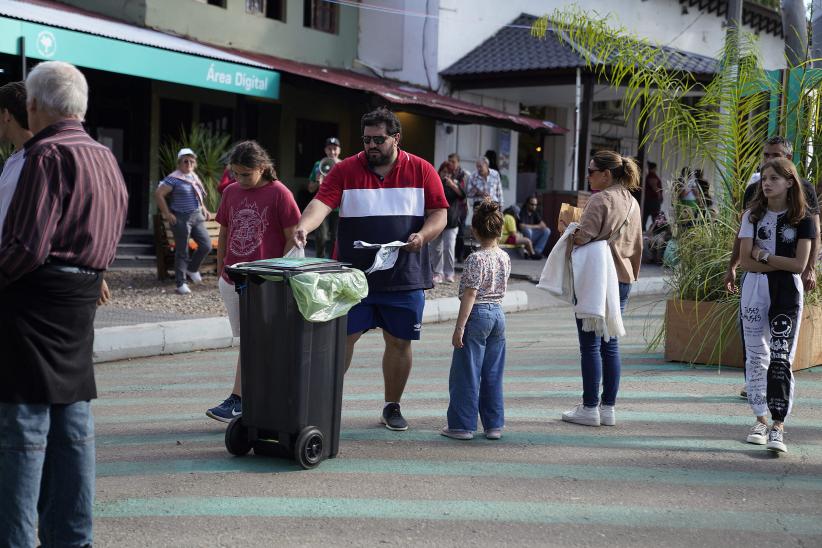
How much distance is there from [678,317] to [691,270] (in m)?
0.41

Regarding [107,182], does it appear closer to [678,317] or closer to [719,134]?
[678,317]

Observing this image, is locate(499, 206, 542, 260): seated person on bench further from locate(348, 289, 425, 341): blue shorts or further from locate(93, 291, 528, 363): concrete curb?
locate(348, 289, 425, 341): blue shorts

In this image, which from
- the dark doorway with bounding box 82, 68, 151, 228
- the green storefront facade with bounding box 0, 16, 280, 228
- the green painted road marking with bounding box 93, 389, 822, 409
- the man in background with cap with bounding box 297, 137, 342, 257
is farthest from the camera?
the dark doorway with bounding box 82, 68, 151, 228

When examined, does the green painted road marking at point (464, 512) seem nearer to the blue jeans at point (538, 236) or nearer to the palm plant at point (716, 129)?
the palm plant at point (716, 129)

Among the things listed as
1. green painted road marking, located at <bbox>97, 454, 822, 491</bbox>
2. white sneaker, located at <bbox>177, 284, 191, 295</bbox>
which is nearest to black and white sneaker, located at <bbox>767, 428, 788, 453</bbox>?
green painted road marking, located at <bbox>97, 454, 822, 491</bbox>

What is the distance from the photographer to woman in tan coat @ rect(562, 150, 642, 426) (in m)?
6.31

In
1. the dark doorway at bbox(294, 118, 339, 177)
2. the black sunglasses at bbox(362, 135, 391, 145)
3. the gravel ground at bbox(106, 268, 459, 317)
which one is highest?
the dark doorway at bbox(294, 118, 339, 177)

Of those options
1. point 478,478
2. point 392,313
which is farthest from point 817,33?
point 478,478

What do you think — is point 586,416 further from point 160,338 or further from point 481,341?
point 160,338

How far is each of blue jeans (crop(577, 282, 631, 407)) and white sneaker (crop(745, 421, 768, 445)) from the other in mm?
865

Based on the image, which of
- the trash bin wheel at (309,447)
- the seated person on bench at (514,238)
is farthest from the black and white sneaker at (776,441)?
the seated person on bench at (514,238)

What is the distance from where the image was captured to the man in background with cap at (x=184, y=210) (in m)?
13.0

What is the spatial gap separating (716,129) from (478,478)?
5186mm

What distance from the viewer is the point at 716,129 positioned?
360 inches
